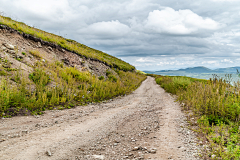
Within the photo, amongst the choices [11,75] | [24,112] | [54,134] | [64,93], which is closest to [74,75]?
[64,93]

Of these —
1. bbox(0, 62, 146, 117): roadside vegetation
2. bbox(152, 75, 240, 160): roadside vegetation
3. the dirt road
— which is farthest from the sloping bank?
bbox(152, 75, 240, 160): roadside vegetation

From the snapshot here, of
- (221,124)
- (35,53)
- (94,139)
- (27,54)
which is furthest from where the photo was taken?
(35,53)

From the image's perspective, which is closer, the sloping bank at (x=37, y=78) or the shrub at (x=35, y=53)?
the sloping bank at (x=37, y=78)

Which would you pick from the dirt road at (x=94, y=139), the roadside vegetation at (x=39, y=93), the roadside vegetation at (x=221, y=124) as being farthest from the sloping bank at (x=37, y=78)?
the roadside vegetation at (x=221, y=124)

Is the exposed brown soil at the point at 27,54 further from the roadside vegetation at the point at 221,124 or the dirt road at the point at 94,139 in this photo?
the roadside vegetation at the point at 221,124

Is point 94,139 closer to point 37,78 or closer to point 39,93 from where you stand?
point 39,93

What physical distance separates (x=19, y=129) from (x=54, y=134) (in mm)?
1610

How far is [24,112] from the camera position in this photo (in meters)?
7.61

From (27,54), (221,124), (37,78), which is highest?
(27,54)

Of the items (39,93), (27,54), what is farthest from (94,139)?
(27,54)

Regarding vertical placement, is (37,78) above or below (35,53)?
below

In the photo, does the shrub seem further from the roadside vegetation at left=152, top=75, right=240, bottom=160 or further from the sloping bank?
the roadside vegetation at left=152, top=75, right=240, bottom=160

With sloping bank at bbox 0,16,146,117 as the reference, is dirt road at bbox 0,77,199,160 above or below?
below

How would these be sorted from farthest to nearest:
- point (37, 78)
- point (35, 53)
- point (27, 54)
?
point (35, 53) → point (27, 54) → point (37, 78)
